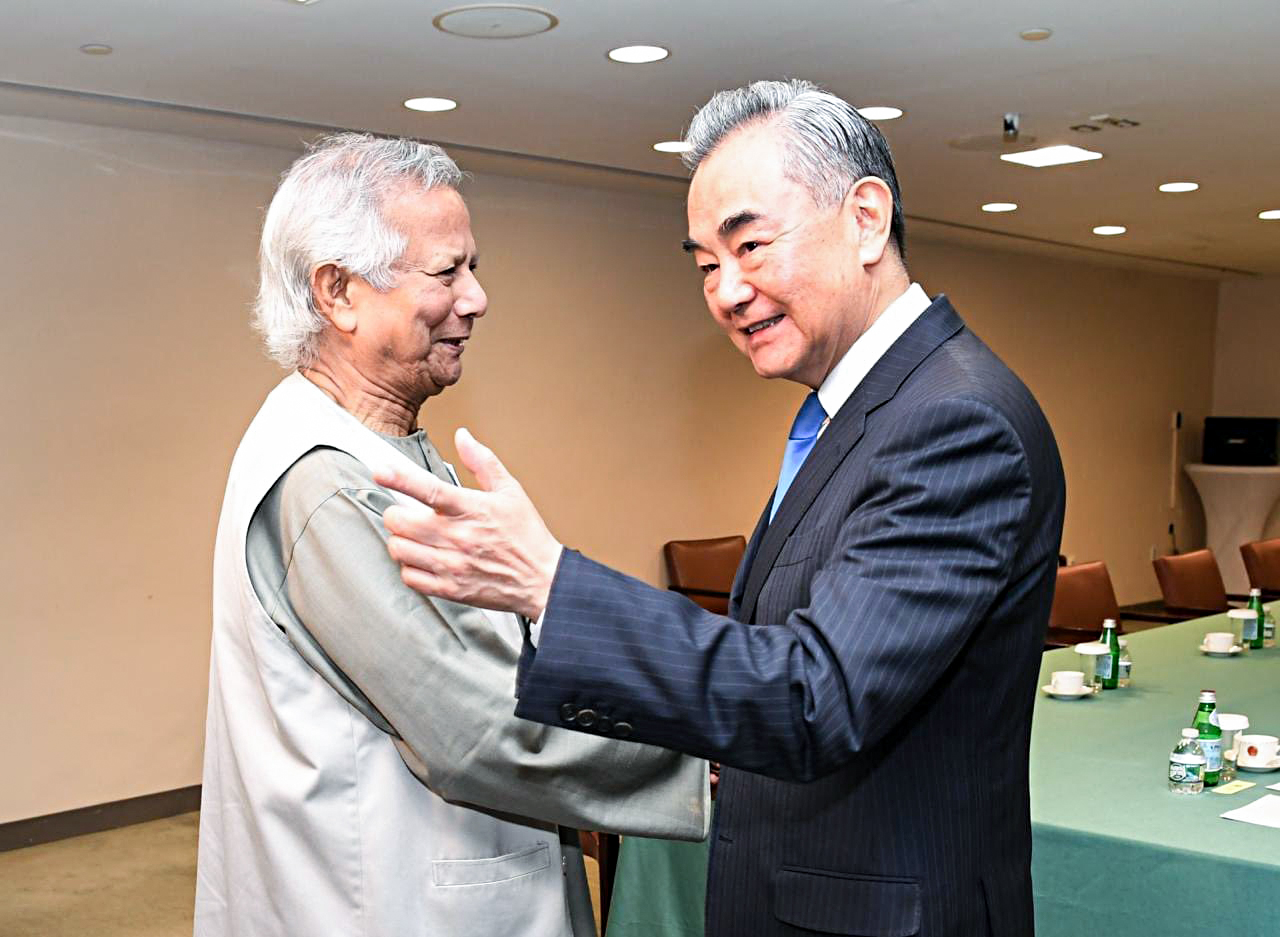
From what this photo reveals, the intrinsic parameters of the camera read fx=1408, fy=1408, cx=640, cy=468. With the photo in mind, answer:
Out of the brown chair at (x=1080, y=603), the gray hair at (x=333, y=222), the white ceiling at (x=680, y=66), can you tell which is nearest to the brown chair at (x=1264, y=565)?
the brown chair at (x=1080, y=603)

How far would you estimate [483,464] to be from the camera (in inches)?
49.4

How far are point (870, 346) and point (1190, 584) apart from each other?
19.1 feet

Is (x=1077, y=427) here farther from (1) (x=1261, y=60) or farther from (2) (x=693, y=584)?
(1) (x=1261, y=60)

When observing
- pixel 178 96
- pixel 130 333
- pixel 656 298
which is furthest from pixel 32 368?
pixel 656 298

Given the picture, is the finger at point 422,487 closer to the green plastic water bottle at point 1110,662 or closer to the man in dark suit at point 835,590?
the man in dark suit at point 835,590

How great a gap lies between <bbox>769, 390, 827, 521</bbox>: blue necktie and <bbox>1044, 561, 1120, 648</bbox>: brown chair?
13.3 feet

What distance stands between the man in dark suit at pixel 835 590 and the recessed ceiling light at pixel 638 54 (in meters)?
3.09

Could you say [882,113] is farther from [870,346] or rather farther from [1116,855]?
[870,346]

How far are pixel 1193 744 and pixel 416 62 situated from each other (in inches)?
128

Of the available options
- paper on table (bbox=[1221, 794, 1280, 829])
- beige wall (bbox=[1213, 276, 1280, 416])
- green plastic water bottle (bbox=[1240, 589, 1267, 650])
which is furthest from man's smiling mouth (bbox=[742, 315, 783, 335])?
beige wall (bbox=[1213, 276, 1280, 416])

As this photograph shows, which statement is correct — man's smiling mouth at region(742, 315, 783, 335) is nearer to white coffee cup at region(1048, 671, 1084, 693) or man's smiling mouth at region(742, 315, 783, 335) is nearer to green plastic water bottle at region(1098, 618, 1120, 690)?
white coffee cup at region(1048, 671, 1084, 693)

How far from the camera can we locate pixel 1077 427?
11547 millimetres

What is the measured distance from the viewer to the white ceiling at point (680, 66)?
414 centimetres

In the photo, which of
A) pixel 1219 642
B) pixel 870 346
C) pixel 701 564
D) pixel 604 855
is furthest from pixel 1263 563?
pixel 870 346
